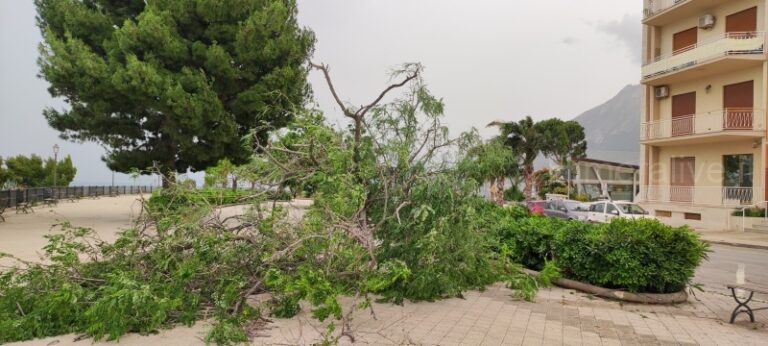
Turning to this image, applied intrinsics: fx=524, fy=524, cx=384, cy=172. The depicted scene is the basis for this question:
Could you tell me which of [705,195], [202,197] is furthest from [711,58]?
[202,197]

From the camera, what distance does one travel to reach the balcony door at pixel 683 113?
925 inches

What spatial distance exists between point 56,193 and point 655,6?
119ft

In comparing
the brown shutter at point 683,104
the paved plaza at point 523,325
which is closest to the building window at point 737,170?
the brown shutter at point 683,104

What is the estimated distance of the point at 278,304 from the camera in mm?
5977

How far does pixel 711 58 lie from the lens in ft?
71.3

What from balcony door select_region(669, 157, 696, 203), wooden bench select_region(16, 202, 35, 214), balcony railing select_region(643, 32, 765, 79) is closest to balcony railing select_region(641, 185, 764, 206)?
balcony door select_region(669, 157, 696, 203)

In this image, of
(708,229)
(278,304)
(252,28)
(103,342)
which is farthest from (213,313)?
(708,229)

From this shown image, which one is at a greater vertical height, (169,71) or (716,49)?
(716,49)

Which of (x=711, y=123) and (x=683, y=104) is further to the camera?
(x=683, y=104)

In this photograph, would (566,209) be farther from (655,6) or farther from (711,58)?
(655,6)

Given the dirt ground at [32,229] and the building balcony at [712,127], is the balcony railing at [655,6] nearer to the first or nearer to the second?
the building balcony at [712,127]

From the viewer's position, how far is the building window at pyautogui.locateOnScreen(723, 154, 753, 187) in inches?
859

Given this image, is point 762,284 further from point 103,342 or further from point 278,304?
point 103,342

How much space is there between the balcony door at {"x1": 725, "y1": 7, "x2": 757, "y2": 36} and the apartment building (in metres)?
0.04
